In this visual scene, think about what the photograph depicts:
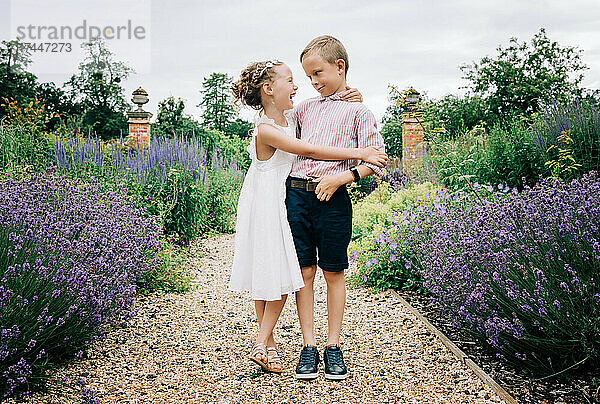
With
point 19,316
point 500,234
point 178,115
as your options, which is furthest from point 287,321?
point 178,115

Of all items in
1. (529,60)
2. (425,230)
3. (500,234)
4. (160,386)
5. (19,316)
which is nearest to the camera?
(19,316)

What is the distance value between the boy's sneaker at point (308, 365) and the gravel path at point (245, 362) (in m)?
0.05

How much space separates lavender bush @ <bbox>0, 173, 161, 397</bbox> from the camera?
2617 millimetres

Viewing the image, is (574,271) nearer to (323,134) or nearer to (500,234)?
(500,234)

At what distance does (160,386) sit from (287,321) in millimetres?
1354

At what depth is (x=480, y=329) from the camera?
3160 mm

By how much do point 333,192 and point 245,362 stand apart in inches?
47.0

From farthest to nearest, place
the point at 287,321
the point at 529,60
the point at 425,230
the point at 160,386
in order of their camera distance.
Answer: the point at 529,60, the point at 425,230, the point at 287,321, the point at 160,386

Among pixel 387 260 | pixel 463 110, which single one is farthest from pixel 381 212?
pixel 463 110

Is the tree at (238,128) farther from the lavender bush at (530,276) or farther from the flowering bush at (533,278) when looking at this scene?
the flowering bush at (533,278)

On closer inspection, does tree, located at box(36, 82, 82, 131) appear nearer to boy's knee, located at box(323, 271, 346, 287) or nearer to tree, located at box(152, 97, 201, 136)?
tree, located at box(152, 97, 201, 136)

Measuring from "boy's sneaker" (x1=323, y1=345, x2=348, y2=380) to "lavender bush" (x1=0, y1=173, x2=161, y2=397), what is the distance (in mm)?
1306

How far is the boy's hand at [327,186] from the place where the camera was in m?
2.94

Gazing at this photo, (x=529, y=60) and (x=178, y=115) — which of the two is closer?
(x=178, y=115)
